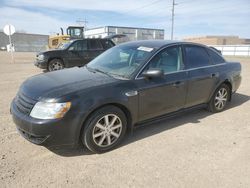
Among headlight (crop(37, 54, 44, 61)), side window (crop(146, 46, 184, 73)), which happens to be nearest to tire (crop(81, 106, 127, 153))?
side window (crop(146, 46, 184, 73))

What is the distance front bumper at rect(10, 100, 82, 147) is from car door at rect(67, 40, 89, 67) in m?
7.96

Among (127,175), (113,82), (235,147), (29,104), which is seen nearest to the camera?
(127,175)

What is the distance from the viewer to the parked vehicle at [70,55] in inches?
408

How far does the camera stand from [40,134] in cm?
285

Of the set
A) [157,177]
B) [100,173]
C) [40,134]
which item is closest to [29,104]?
[40,134]

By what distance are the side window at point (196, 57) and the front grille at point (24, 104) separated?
9.17 feet

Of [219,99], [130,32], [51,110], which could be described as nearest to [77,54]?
[219,99]

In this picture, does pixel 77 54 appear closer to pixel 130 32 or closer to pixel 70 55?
pixel 70 55

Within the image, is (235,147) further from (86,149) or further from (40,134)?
(40,134)

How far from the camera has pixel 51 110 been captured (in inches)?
111

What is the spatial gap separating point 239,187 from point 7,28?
1714cm

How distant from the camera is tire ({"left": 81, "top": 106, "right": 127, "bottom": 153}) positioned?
3084 mm

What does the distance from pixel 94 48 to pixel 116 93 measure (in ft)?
27.9

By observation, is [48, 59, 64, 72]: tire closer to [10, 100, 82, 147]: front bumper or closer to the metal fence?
[10, 100, 82, 147]: front bumper
